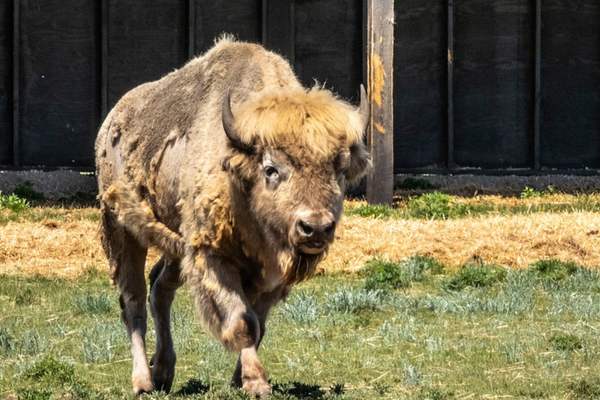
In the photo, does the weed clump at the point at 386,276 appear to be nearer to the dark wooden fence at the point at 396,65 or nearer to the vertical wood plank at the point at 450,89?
the dark wooden fence at the point at 396,65

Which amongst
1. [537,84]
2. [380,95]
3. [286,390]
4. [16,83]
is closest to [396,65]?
[537,84]

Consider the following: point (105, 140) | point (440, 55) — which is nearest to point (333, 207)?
point (105, 140)

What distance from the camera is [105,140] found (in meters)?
10.7

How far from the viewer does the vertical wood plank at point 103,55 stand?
70.0 ft

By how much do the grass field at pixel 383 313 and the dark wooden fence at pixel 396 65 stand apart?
2.97 meters

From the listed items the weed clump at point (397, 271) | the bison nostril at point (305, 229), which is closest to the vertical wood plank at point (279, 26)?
the weed clump at point (397, 271)

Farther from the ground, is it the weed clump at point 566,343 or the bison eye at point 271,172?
the bison eye at point 271,172

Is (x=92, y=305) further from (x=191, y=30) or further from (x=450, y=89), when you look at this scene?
(x=450, y=89)

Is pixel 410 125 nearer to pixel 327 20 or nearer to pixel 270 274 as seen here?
pixel 327 20

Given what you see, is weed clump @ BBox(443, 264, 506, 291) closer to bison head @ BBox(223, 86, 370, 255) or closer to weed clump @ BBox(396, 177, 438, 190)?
bison head @ BBox(223, 86, 370, 255)

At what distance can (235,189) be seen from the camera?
850 cm

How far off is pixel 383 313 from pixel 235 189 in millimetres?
4516

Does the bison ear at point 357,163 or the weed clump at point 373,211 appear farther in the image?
the weed clump at point 373,211

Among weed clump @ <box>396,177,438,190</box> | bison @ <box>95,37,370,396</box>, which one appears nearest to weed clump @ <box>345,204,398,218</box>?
weed clump @ <box>396,177,438,190</box>
